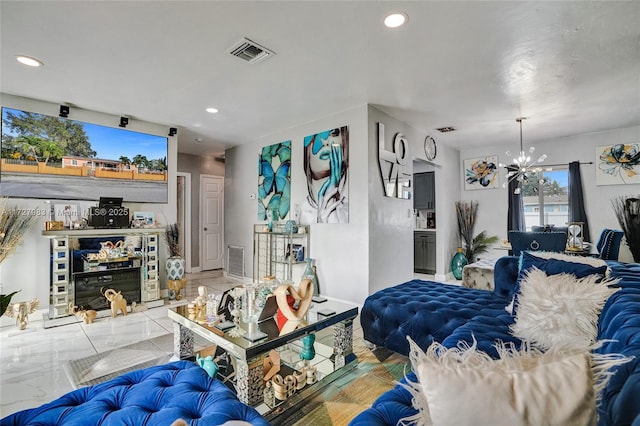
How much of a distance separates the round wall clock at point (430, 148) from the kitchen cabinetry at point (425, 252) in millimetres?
1662

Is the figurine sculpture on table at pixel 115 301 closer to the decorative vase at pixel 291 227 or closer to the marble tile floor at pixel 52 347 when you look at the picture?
the marble tile floor at pixel 52 347

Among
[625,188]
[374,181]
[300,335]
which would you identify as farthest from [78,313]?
[625,188]

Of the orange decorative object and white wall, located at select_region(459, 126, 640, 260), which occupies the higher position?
white wall, located at select_region(459, 126, 640, 260)

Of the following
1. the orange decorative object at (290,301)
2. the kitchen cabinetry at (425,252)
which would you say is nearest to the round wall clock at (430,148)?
the kitchen cabinetry at (425,252)

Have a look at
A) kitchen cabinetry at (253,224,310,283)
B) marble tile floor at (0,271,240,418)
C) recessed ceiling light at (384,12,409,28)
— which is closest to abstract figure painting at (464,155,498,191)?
kitchen cabinetry at (253,224,310,283)

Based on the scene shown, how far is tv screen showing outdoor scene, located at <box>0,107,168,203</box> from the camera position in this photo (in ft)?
11.6

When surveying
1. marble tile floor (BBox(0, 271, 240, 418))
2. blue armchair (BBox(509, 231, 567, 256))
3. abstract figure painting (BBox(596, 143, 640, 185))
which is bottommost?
marble tile floor (BBox(0, 271, 240, 418))

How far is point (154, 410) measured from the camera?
1.21 m

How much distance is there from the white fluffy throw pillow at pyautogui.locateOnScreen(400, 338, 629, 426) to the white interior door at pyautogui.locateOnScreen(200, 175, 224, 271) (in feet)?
22.0

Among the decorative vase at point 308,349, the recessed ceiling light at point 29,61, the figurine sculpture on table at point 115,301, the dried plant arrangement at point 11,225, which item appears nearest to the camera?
the decorative vase at point 308,349

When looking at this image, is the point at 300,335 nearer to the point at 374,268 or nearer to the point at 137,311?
the point at 374,268

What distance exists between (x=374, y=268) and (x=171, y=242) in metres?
3.16

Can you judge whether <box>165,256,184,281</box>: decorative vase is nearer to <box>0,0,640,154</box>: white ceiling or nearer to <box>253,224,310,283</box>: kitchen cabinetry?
<box>253,224,310,283</box>: kitchen cabinetry

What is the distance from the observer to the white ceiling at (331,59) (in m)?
2.12
